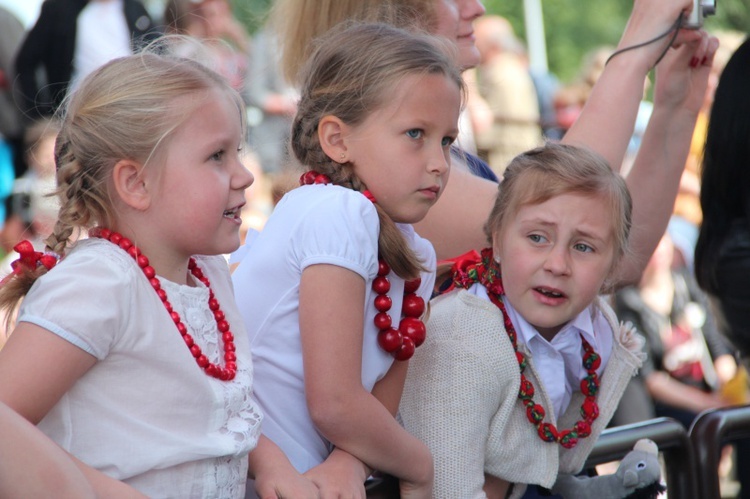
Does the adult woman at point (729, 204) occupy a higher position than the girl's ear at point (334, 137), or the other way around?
the girl's ear at point (334, 137)

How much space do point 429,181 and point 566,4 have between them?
19.2 meters

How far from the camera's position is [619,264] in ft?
7.11

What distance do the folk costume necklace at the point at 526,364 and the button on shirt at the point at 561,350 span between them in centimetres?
1

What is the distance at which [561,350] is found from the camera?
2.10 m

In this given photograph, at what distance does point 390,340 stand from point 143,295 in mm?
477

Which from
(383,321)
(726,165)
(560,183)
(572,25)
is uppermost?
(560,183)

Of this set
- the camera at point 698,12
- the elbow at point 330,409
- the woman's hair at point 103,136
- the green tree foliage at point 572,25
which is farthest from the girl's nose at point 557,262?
the green tree foliage at point 572,25

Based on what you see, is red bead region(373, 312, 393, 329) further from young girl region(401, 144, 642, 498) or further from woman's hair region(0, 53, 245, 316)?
woman's hair region(0, 53, 245, 316)

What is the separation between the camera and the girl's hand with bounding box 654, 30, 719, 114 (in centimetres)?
273

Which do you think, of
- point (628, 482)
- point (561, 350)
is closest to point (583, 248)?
point (561, 350)

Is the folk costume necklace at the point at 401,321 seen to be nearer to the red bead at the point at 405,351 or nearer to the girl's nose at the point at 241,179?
the red bead at the point at 405,351

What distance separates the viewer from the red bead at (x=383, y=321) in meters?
1.88

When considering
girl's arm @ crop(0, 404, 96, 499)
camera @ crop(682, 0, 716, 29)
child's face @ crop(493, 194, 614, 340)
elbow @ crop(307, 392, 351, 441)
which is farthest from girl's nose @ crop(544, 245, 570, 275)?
girl's arm @ crop(0, 404, 96, 499)

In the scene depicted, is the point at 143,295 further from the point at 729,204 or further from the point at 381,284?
the point at 729,204
